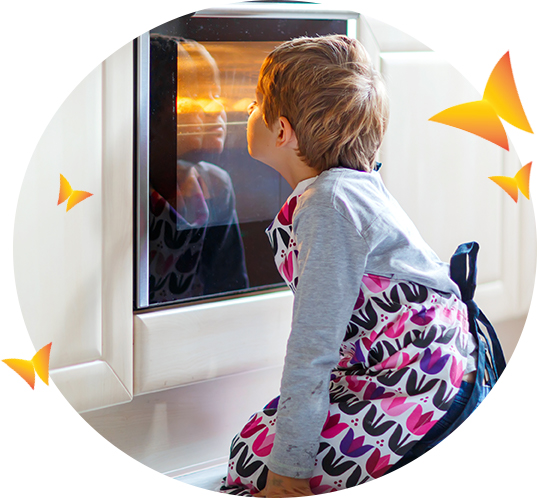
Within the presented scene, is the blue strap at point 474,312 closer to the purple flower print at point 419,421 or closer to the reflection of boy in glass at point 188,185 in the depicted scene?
the purple flower print at point 419,421

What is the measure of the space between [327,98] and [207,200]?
321mm

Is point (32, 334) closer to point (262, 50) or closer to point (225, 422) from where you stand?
point (225, 422)

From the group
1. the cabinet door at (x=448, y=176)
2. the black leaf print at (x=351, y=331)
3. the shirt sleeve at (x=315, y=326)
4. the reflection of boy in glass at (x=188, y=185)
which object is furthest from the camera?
the cabinet door at (x=448, y=176)

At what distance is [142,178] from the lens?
3.23 feet

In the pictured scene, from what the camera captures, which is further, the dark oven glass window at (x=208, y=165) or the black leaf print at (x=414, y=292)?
the dark oven glass window at (x=208, y=165)

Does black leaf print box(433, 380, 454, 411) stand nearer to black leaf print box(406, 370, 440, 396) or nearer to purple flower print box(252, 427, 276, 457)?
black leaf print box(406, 370, 440, 396)

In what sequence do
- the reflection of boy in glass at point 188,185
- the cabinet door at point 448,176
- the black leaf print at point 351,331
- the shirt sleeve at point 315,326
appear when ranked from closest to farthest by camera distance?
the shirt sleeve at point 315,326 → the black leaf print at point 351,331 → the reflection of boy in glass at point 188,185 → the cabinet door at point 448,176

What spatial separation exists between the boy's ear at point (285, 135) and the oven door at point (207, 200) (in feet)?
0.64

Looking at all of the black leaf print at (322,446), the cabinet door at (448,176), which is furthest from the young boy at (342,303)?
the cabinet door at (448,176)

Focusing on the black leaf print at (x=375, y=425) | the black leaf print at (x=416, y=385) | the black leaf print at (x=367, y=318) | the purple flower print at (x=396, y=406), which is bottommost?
the black leaf print at (x=375, y=425)

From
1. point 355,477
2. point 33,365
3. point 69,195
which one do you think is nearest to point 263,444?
point 355,477

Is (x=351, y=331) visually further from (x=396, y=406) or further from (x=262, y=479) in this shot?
(x=262, y=479)

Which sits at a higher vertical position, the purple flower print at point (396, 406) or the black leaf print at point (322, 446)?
the purple flower print at point (396, 406)

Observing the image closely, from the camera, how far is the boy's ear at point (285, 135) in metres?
0.89
